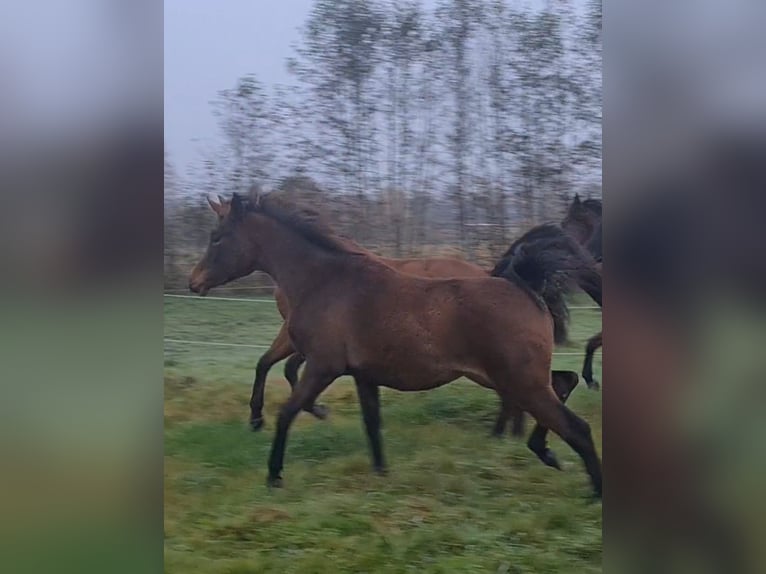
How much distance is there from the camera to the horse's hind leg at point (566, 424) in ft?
13.0

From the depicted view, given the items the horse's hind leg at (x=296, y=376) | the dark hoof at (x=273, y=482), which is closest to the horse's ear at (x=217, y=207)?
the horse's hind leg at (x=296, y=376)

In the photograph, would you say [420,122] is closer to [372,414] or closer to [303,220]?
[303,220]

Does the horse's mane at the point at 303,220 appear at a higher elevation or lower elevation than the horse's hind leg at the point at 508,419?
higher

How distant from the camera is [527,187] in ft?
13.1

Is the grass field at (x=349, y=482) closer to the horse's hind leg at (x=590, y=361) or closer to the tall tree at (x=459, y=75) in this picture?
the horse's hind leg at (x=590, y=361)

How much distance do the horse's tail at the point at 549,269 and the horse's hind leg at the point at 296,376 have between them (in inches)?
40.9

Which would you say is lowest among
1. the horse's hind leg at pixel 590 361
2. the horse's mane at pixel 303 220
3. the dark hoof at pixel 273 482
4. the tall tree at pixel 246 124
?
the dark hoof at pixel 273 482

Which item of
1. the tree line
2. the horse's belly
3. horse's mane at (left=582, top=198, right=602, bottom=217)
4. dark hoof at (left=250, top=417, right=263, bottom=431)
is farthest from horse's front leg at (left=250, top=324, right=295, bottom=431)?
horse's mane at (left=582, top=198, right=602, bottom=217)

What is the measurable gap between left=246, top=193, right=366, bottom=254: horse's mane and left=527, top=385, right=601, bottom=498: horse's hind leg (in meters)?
1.11

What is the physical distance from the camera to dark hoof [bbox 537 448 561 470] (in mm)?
3986

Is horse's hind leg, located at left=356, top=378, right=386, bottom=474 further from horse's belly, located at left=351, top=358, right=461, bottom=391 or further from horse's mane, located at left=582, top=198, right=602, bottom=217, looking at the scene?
horse's mane, located at left=582, top=198, right=602, bottom=217
